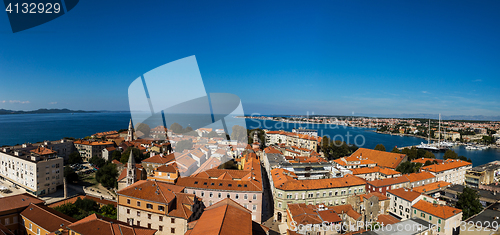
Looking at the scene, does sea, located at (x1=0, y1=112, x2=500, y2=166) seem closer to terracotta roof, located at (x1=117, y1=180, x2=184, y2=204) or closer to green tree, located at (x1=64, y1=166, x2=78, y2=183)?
terracotta roof, located at (x1=117, y1=180, x2=184, y2=204)

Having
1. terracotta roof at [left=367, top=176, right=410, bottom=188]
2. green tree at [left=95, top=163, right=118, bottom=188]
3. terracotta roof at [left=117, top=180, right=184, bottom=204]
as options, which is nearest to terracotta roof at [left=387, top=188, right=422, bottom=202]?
terracotta roof at [left=367, top=176, right=410, bottom=188]

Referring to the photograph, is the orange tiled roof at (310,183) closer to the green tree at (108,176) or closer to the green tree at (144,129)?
the green tree at (108,176)

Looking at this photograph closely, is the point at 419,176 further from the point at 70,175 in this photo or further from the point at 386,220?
the point at 70,175

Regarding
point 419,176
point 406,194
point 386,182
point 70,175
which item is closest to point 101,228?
point 70,175

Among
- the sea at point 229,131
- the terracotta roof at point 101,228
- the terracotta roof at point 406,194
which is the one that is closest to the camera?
the terracotta roof at point 101,228

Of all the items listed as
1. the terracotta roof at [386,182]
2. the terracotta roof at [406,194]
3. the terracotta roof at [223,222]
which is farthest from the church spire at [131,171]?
the terracotta roof at [406,194]

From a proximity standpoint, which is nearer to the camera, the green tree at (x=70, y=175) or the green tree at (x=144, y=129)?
the green tree at (x=70, y=175)

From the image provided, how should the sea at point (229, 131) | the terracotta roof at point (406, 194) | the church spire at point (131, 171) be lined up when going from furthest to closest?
1. the sea at point (229, 131)
2. the church spire at point (131, 171)
3. the terracotta roof at point (406, 194)
